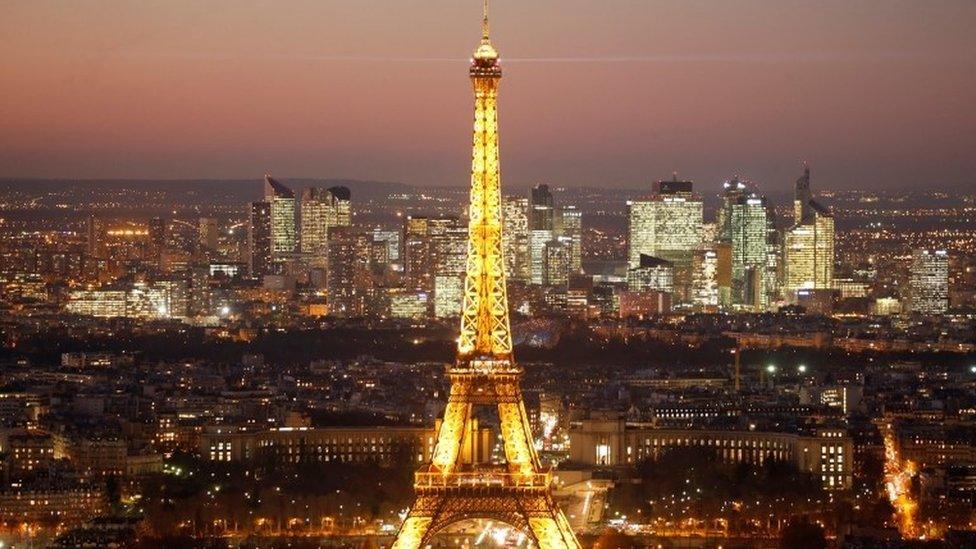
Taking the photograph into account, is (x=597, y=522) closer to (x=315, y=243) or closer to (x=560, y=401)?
(x=560, y=401)

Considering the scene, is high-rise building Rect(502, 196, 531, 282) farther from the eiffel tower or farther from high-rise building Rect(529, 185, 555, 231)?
the eiffel tower

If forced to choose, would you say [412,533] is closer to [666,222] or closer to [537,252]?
[537,252]

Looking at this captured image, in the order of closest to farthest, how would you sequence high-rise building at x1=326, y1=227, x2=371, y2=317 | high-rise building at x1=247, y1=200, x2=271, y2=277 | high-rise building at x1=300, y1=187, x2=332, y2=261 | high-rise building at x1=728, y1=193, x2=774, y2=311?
high-rise building at x1=326, y1=227, x2=371, y2=317, high-rise building at x1=728, y1=193, x2=774, y2=311, high-rise building at x1=247, y1=200, x2=271, y2=277, high-rise building at x1=300, y1=187, x2=332, y2=261

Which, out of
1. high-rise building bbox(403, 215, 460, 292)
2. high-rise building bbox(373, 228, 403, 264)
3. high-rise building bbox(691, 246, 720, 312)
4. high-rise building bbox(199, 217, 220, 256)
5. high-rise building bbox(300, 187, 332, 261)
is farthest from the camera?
high-rise building bbox(199, 217, 220, 256)

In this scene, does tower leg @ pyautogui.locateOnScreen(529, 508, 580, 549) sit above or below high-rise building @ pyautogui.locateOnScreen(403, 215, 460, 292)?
below

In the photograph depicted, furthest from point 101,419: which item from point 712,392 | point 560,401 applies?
point 712,392

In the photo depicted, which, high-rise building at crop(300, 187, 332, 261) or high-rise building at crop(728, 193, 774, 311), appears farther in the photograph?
high-rise building at crop(300, 187, 332, 261)

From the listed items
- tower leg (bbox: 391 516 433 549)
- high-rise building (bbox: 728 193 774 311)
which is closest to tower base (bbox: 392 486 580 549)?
tower leg (bbox: 391 516 433 549)

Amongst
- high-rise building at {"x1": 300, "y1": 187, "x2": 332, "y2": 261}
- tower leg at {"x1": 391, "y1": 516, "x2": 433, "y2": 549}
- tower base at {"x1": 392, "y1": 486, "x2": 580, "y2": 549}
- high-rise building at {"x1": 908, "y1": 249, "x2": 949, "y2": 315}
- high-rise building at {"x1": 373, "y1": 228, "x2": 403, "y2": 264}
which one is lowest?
tower leg at {"x1": 391, "y1": 516, "x2": 433, "y2": 549}
